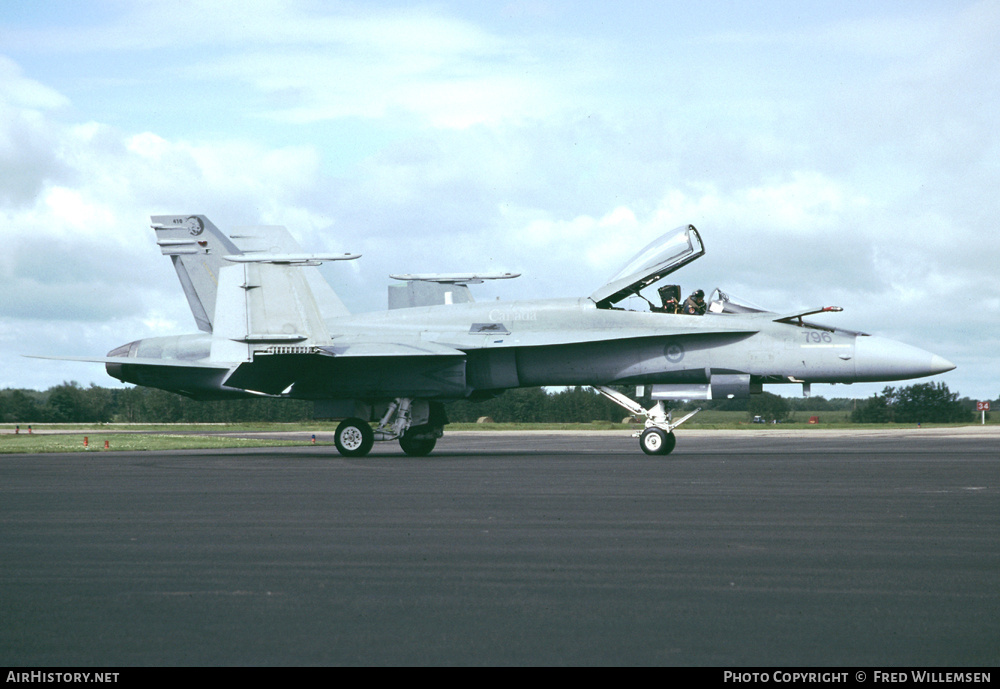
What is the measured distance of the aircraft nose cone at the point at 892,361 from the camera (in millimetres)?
17766

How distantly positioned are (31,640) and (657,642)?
9.38ft

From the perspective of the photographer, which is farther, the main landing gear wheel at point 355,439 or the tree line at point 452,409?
the tree line at point 452,409

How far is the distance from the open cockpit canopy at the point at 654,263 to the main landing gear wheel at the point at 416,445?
15.6 feet

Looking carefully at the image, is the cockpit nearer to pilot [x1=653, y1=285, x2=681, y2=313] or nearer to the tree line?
pilot [x1=653, y1=285, x2=681, y2=313]

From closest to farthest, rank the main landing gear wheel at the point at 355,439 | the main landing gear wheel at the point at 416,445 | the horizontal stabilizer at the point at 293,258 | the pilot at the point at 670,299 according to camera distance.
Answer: the horizontal stabilizer at the point at 293,258, the pilot at the point at 670,299, the main landing gear wheel at the point at 355,439, the main landing gear wheel at the point at 416,445

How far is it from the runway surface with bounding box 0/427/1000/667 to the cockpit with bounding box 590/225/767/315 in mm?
7532

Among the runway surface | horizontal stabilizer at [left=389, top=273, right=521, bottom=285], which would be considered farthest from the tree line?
the runway surface

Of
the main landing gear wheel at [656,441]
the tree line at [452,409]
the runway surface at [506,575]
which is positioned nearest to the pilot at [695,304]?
the main landing gear wheel at [656,441]

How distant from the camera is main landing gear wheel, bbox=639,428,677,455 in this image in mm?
18797

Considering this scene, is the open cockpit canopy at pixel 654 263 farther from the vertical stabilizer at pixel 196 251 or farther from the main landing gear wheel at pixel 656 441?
the vertical stabilizer at pixel 196 251

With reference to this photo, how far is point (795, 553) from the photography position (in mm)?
6734

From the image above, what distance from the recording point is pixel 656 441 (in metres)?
18.8

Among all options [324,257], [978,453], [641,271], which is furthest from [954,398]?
[324,257]
